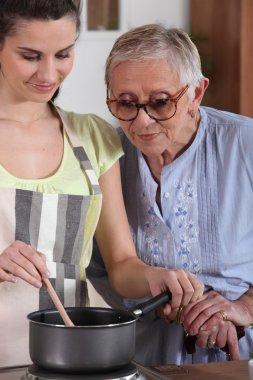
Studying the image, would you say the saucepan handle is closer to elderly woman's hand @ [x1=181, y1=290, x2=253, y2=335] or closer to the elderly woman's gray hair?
elderly woman's hand @ [x1=181, y1=290, x2=253, y2=335]

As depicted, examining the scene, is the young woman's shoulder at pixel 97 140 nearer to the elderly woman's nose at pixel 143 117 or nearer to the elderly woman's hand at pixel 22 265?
the elderly woman's nose at pixel 143 117

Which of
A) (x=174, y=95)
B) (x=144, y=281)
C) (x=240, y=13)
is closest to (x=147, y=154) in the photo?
(x=174, y=95)

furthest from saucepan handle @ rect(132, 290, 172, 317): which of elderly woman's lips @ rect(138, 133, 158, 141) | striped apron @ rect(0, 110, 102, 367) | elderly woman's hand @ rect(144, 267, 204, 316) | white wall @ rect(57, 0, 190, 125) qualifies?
white wall @ rect(57, 0, 190, 125)

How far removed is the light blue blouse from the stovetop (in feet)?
2.46

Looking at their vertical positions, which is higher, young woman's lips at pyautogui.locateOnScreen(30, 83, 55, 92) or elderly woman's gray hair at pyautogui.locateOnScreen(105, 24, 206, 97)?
elderly woman's gray hair at pyautogui.locateOnScreen(105, 24, 206, 97)

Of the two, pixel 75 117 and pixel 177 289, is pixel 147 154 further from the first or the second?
pixel 177 289

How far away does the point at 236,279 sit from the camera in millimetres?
2279

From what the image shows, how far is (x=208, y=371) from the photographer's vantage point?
1.74m

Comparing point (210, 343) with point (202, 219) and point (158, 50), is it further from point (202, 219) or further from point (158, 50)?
point (158, 50)

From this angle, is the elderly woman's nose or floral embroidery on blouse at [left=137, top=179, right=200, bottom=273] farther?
floral embroidery on blouse at [left=137, top=179, right=200, bottom=273]

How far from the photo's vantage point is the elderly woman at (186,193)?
85.0 inches

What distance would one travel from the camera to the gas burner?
1454 millimetres

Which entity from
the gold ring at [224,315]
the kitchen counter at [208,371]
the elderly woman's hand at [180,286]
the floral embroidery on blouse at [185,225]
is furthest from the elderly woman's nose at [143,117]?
the kitchen counter at [208,371]

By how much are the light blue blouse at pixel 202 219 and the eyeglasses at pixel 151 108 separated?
0.18 m
